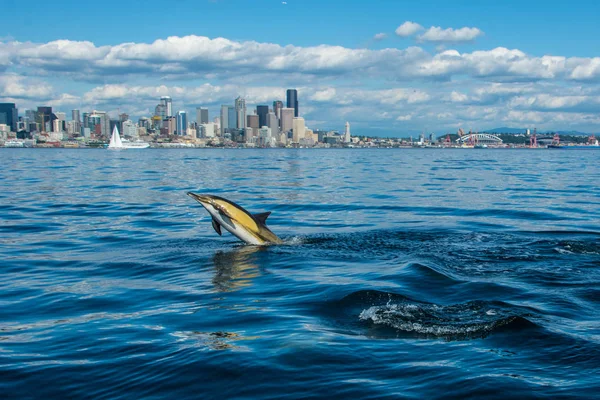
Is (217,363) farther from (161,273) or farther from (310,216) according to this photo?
(310,216)

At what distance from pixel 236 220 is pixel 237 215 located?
0.16m

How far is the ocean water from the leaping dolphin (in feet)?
2.26

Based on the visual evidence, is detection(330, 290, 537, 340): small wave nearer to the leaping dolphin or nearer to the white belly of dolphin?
the leaping dolphin

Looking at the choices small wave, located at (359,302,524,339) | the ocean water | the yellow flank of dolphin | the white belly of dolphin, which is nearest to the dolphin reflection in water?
the ocean water

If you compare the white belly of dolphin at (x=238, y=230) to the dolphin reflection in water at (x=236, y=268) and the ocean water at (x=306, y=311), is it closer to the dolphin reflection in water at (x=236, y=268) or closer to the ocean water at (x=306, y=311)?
the dolphin reflection in water at (x=236, y=268)

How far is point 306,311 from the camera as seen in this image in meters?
10.9

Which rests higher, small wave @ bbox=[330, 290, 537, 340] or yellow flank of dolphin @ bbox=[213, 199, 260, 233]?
yellow flank of dolphin @ bbox=[213, 199, 260, 233]

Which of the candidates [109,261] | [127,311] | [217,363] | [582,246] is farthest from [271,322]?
[582,246]

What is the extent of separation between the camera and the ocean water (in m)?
7.55

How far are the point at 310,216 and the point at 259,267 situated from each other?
12.1 m

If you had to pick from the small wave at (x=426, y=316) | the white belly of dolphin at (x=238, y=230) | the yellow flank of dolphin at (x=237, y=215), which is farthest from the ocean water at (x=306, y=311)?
the yellow flank of dolphin at (x=237, y=215)

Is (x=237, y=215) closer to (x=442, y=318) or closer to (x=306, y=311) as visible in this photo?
(x=306, y=311)

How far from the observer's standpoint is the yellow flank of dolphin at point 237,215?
17172mm

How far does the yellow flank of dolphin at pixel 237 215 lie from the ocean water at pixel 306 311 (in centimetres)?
98
